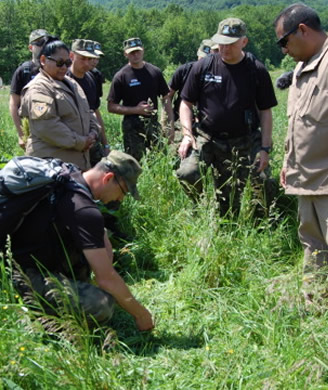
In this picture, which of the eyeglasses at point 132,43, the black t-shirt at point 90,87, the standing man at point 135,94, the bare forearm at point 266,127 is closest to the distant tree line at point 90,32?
the eyeglasses at point 132,43

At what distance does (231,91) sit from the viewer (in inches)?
168

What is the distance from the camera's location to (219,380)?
241cm

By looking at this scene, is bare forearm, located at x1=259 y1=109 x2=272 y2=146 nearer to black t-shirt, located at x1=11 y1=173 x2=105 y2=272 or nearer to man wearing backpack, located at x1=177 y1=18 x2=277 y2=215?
man wearing backpack, located at x1=177 y1=18 x2=277 y2=215

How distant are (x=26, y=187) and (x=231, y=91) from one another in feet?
7.47

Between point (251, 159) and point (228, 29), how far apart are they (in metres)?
1.13

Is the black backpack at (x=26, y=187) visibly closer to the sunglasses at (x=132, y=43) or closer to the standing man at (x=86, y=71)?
the standing man at (x=86, y=71)

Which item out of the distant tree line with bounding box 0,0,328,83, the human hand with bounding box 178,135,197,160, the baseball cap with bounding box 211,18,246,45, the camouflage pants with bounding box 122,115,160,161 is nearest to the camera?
the baseball cap with bounding box 211,18,246,45

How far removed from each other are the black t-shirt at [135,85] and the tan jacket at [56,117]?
5.77ft

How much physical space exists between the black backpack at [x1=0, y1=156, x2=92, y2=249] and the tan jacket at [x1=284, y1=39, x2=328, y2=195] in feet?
4.51

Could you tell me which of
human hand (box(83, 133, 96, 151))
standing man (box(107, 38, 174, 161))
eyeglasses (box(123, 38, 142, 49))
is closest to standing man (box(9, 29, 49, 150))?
standing man (box(107, 38, 174, 161))

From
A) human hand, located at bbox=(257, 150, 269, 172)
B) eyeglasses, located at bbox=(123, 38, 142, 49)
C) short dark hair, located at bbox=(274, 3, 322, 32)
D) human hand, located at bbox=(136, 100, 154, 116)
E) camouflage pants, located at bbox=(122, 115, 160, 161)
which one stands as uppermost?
short dark hair, located at bbox=(274, 3, 322, 32)

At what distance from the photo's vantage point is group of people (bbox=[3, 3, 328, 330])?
9.25ft

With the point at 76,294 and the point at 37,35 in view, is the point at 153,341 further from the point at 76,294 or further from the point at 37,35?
the point at 37,35

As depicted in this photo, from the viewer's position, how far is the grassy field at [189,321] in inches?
90.0
